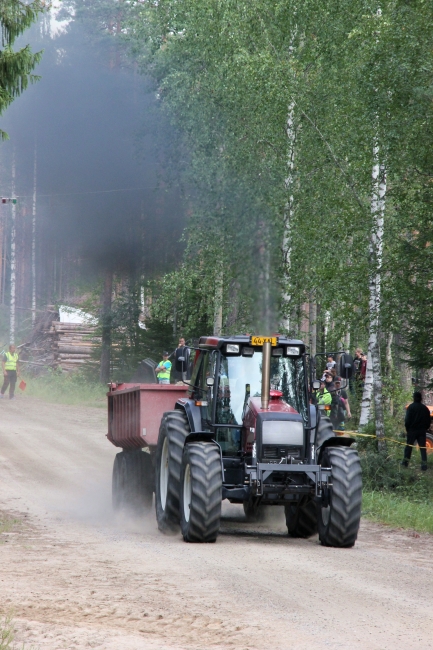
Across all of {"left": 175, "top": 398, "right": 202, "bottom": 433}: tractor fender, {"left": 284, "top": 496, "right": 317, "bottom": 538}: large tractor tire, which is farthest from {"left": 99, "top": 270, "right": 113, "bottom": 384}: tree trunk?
{"left": 284, "top": 496, "right": 317, "bottom": 538}: large tractor tire

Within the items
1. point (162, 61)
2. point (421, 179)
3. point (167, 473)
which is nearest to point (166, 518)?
Result: point (167, 473)

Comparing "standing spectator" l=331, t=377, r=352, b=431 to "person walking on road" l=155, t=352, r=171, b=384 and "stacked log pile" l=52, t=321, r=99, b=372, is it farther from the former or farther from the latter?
"stacked log pile" l=52, t=321, r=99, b=372

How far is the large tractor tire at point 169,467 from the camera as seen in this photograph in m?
11.5

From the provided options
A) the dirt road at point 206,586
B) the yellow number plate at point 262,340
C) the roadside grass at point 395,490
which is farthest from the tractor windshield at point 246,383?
the roadside grass at point 395,490

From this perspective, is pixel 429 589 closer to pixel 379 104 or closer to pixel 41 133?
pixel 379 104

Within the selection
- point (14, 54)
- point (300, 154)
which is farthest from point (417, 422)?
point (14, 54)

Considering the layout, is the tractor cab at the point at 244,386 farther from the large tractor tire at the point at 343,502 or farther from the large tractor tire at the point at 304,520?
the large tractor tire at the point at 304,520

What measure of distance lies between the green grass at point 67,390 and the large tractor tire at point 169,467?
16.2m

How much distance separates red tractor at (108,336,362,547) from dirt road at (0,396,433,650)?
0.37 meters

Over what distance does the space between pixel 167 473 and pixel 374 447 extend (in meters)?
8.31

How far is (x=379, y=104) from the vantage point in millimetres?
17359

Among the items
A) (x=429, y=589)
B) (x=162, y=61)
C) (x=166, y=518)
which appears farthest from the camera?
(x=162, y=61)

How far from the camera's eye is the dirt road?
675 centimetres

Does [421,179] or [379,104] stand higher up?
[379,104]
